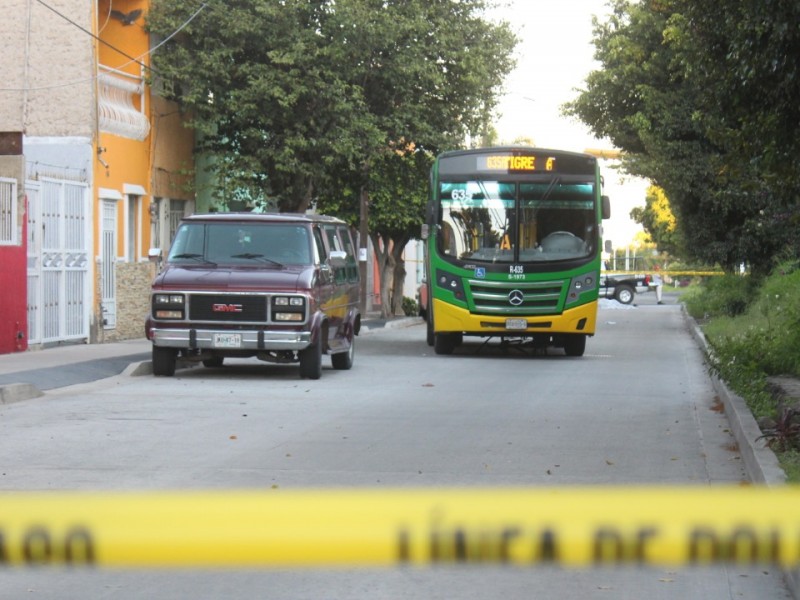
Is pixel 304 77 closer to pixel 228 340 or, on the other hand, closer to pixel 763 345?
pixel 228 340

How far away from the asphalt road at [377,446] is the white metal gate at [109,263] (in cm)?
620

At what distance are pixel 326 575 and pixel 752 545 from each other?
4238mm

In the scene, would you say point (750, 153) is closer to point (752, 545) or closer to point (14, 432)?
point (14, 432)

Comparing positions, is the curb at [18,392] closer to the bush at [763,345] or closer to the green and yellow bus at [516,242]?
the bush at [763,345]

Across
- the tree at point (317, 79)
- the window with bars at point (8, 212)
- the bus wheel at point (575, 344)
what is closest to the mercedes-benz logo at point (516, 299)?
the bus wheel at point (575, 344)

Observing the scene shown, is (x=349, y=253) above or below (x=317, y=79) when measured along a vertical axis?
below

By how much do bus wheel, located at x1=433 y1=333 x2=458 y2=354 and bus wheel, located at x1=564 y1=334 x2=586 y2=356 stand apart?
197cm

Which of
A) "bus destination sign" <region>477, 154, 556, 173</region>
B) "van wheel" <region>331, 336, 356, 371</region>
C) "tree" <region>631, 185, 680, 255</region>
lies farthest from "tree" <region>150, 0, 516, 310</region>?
"tree" <region>631, 185, 680, 255</region>

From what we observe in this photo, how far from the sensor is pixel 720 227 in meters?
33.0

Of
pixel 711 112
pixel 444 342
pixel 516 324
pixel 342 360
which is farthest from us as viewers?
pixel 444 342

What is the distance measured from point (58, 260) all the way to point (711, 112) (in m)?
13.5

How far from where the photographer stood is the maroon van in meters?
17.3

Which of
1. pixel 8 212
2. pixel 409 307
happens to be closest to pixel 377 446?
pixel 8 212

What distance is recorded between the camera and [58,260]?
23.1 metres
